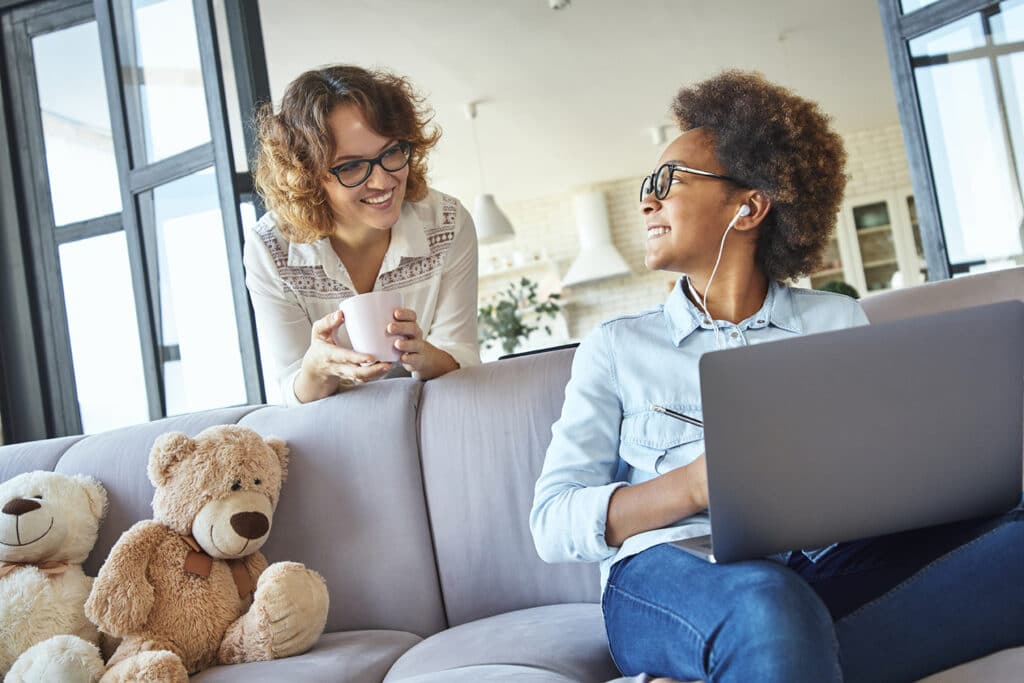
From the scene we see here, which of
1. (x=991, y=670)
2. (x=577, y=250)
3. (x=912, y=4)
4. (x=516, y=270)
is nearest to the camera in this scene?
(x=991, y=670)

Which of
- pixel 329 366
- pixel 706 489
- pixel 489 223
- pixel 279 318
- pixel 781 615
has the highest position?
pixel 489 223

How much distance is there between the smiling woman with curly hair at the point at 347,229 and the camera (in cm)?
182

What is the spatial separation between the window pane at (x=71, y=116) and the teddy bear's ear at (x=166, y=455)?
2.18m

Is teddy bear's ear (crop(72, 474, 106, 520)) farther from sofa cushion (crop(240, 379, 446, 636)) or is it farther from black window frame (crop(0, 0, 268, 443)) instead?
black window frame (crop(0, 0, 268, 443))

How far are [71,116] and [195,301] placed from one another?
1.08m

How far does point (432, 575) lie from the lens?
5.70ft

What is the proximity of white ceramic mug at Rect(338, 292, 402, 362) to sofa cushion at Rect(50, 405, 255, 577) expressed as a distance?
543mm

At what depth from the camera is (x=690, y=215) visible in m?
1.41

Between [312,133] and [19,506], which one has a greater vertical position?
[312,133]

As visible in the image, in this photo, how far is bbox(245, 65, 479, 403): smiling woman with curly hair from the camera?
1817 millimetres

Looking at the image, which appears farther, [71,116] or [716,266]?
[71,116]

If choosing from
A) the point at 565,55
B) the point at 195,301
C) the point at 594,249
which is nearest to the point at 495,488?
the point at 195,301

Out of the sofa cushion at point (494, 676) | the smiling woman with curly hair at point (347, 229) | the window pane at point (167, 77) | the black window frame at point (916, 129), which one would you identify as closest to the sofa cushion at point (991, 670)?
the sofa cushion at point (494, 676)

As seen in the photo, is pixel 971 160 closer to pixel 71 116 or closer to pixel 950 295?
pixel 950 295
